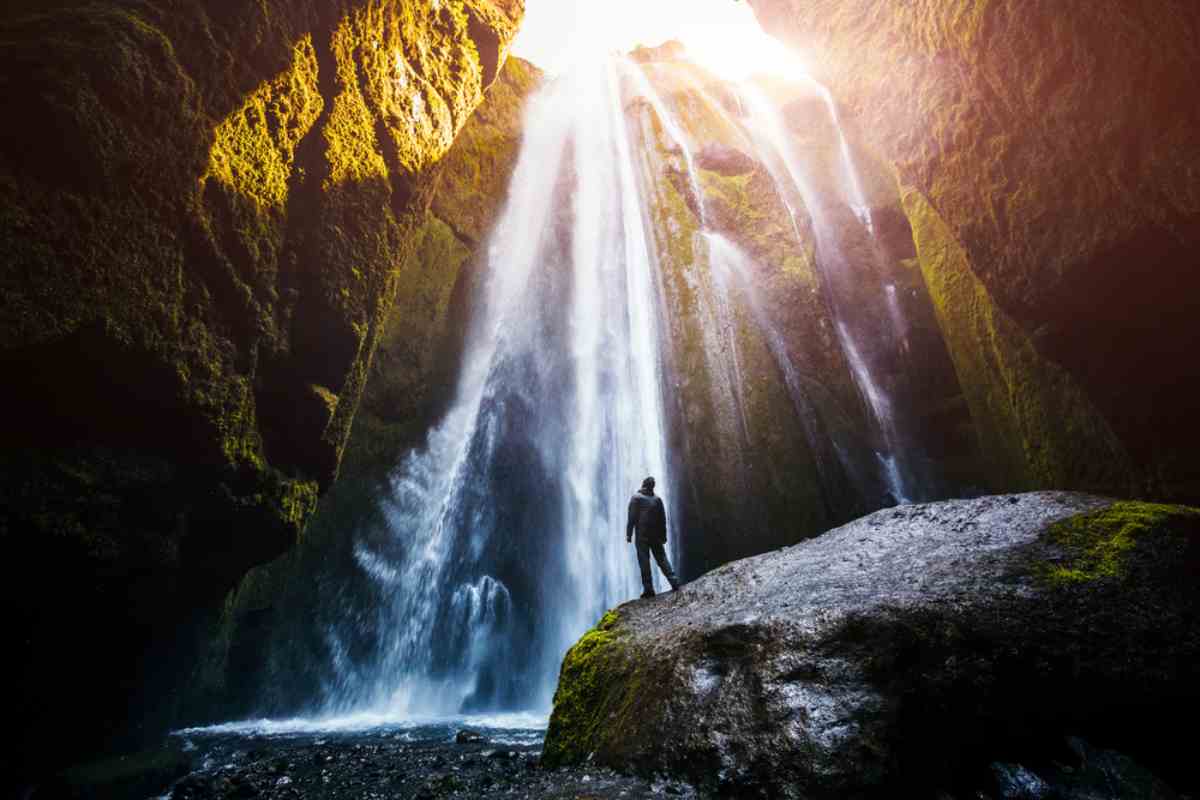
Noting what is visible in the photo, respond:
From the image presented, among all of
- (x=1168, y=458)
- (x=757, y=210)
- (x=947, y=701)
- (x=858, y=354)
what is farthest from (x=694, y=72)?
(x=947, y=701)

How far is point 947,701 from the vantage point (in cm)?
307

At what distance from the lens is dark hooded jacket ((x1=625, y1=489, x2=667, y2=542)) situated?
6859mm

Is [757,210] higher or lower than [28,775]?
higher

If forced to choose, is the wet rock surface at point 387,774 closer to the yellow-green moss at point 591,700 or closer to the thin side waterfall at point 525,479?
the yellow-green moss at point 591,700

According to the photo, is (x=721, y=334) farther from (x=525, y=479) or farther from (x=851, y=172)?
(x=851, y=172)

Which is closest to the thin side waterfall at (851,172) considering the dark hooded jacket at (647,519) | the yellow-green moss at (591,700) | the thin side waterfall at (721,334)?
the thin side waterfall at (721,334)

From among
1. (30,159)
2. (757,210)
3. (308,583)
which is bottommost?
(308,583)

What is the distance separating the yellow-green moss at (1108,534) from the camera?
3947mm

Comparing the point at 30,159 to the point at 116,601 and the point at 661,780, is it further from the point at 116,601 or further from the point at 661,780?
the point at 661,780

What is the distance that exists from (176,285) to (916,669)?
6.95m

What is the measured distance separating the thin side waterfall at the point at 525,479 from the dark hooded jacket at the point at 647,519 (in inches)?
252

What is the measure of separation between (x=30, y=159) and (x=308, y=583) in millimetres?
9723

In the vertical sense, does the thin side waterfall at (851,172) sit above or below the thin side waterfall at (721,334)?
above

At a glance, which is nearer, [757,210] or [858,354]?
[858,354]
